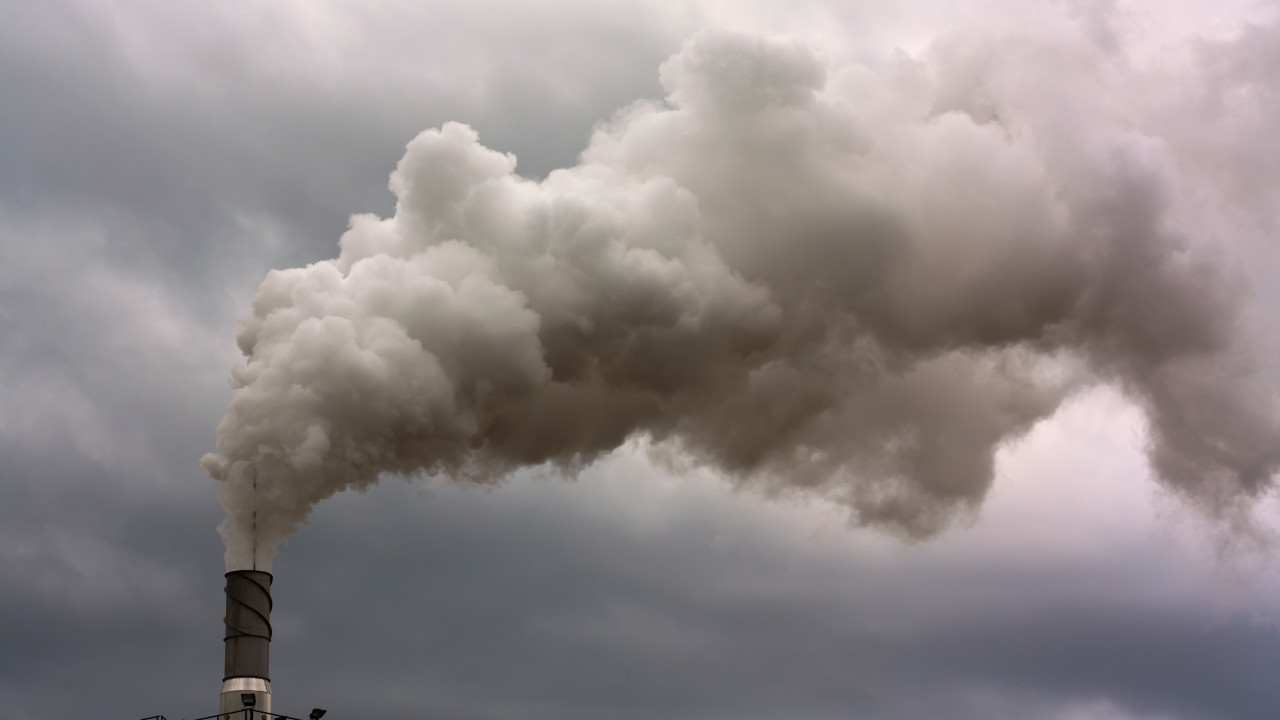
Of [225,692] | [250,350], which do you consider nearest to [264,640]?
[225,692]

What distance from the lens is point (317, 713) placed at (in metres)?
45.5

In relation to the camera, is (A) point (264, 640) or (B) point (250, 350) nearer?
(A) point (264, 640)

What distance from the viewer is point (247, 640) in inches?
1783

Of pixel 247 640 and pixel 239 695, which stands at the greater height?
pixel 247 640

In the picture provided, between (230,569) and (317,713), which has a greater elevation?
(230,569)

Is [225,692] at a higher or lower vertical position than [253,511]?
lower

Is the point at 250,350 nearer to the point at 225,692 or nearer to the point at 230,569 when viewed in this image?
the point at 230,569

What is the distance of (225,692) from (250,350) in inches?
471

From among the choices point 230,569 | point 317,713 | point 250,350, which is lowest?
point 317,713

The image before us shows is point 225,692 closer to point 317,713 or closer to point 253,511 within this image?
point 317,713

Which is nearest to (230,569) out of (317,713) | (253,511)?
(253,511)

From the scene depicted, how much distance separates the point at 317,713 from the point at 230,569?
5.24 m

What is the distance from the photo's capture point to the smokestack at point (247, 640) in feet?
147

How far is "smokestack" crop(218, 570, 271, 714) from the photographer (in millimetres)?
44750
